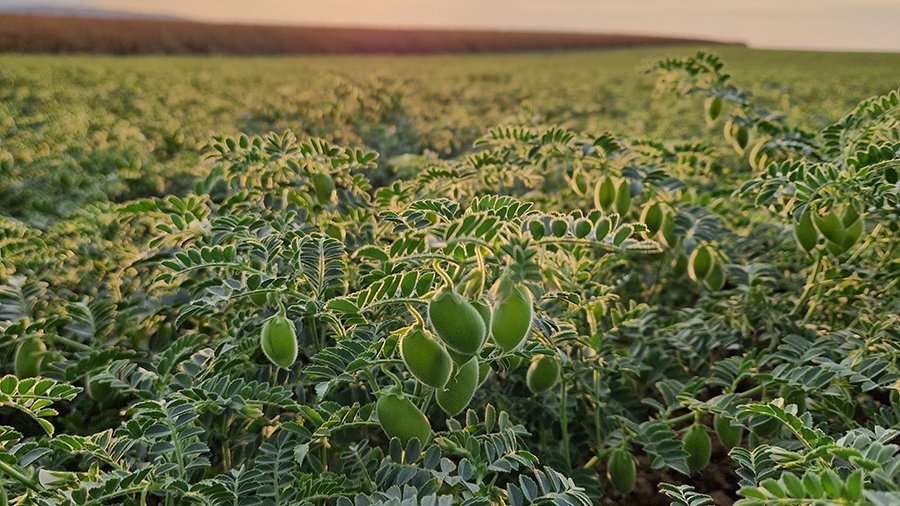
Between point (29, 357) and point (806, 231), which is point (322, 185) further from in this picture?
A: point (806, 231)

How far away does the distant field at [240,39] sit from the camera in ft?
76.9

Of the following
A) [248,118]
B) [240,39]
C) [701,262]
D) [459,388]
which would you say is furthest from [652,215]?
[240,39]

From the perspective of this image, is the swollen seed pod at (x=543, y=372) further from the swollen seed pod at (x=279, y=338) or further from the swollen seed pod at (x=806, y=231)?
the swollen seed pod at (x=806, y=231)

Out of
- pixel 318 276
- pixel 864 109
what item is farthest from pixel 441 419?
pixel 864 109

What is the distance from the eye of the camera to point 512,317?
92cm

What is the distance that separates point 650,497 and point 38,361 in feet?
4.56

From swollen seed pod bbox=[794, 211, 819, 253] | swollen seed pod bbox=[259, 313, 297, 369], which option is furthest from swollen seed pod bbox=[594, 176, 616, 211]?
swollen seed pod bbox=[259, 313, 297, 369]

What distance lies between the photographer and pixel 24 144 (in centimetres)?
408

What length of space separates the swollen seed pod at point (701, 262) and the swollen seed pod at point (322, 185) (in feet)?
3.10

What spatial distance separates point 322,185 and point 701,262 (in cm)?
99

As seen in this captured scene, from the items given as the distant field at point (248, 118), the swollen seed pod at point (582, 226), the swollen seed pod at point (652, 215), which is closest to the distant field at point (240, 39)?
the distant field at point (248, 118)

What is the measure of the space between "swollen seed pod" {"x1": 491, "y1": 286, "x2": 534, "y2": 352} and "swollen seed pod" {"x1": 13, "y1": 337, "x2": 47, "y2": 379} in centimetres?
113

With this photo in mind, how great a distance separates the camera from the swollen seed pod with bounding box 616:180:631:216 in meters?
1.86

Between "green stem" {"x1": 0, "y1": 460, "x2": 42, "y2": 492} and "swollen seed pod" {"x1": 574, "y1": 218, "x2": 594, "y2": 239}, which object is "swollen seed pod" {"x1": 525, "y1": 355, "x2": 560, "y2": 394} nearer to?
"swollen seed pod" {"x1": 574, "y1": 218, "x2": 594, "y2": 239}
